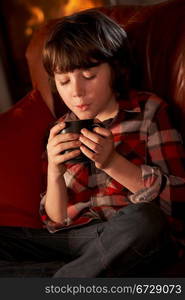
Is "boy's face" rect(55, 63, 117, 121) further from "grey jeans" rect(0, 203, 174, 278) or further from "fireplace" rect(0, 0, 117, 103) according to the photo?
"fireplace" rect(0, 0, 117, 103)

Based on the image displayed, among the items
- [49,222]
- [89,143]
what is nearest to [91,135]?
[89,143]

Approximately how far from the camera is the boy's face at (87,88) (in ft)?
3.98

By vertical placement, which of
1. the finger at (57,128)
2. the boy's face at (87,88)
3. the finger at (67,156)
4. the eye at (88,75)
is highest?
the eye at (88,75)

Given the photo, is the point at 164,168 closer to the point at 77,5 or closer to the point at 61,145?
the point at 61,145

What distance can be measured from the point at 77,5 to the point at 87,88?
3.97 ft

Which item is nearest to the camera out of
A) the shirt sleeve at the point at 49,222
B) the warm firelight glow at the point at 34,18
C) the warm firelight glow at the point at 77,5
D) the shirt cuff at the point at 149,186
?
the shirt cuff at the point at 149,186

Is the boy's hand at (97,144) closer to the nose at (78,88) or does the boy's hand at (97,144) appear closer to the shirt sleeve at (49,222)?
the nose at (78,88)

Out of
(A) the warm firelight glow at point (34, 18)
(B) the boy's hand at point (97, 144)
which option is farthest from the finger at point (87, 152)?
(A) the warm firelight glow at point (34, 18)

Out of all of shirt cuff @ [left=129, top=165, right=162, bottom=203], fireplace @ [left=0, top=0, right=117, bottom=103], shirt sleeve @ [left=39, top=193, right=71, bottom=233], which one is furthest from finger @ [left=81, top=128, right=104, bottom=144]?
fireplace @ [left=0, top=0, right=117, bottom=103]

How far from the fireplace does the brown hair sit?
1.02m

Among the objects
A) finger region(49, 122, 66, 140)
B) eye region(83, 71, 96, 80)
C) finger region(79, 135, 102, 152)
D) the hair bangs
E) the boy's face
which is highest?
the hair bangs

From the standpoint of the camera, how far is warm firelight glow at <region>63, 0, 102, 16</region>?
2256mm

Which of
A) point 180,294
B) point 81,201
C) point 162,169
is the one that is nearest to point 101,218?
point 81,201

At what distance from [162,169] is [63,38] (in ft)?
1.51
